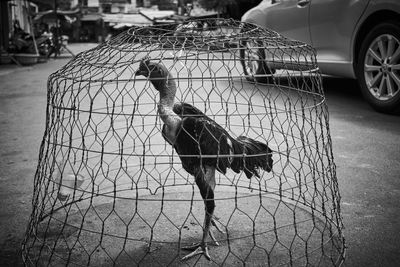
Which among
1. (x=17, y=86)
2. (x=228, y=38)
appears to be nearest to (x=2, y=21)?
(x=17, y=86)

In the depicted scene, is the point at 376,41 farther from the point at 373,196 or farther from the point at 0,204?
the point at 0,204

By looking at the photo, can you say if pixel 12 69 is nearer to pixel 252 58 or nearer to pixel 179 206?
pixel 179 206

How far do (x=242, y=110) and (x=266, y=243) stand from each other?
3.17 metres

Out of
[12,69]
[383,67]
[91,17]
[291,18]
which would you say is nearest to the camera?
[383,67]

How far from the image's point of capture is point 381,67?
15.1 feet

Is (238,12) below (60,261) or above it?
below

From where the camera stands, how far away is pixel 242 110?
5328 millimetres

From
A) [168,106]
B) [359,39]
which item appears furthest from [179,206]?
[359,39]

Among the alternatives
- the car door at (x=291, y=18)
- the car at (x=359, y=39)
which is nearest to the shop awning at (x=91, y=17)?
the car door at (x=291, y=18)

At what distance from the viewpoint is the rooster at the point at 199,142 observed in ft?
7.27

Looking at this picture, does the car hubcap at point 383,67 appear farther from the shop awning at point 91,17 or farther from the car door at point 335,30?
the shop awning at point 91,17

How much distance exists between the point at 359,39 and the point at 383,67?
53cm

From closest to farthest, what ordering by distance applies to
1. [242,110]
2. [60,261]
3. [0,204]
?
[60,261] < [0,204] < [242,110]

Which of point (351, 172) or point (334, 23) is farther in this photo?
point (334, 23)
